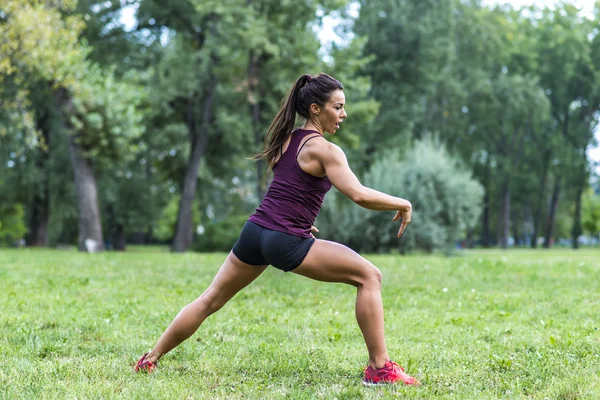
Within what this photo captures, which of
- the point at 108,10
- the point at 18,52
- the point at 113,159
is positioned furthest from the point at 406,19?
the point at 18,52

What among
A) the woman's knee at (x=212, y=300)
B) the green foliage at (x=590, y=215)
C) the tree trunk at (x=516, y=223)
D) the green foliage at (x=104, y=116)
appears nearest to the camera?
the woman's knee at (x=212, y=300)

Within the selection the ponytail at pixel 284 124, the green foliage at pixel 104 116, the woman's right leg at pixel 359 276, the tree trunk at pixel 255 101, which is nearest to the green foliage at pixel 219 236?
the tree trunk at pixel 255 101

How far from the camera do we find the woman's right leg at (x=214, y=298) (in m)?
4.78

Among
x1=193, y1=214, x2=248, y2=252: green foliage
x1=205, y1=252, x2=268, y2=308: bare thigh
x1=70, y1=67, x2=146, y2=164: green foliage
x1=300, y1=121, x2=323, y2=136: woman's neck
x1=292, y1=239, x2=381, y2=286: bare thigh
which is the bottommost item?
x1=193, y1=214, x2=248, y2=252: green foliage

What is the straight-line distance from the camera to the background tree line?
70.7 ft

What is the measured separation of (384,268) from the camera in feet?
46.9

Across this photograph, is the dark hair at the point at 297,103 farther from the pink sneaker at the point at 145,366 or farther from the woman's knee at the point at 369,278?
the pink sneaker at the point at 145,366

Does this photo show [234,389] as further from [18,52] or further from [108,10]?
[108,10]

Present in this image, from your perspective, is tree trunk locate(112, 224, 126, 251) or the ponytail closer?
the ponytail

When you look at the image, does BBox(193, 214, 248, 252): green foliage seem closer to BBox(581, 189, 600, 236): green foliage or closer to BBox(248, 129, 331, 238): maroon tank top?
BBox(248, 129, 331, 238): maroon tank top

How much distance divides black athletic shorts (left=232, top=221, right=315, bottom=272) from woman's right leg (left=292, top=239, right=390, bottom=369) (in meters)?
0.06

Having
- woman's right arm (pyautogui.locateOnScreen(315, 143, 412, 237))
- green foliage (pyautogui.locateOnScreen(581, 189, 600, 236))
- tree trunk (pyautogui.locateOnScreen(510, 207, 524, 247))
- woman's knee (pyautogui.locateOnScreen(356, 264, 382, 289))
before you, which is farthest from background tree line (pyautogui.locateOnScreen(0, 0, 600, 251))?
green foliage (pyautogui.locateOnScreen(581, 189, 600, 236))

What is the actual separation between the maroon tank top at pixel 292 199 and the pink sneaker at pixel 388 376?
1.05 meters

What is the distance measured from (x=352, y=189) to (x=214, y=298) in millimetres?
1357
